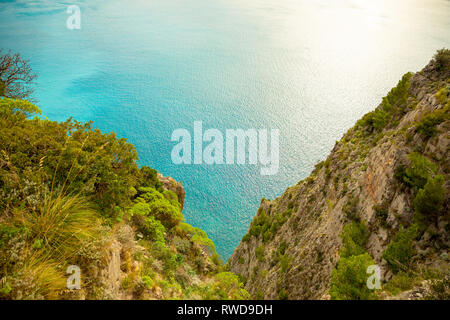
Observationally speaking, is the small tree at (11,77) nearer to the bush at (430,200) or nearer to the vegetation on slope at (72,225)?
the vegetation on slope at (72,225)

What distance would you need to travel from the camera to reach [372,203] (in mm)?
7441

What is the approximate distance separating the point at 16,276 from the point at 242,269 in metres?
12.9

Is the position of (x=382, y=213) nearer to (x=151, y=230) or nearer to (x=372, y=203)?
(x=372, y=203)

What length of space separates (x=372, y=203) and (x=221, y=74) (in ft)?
146

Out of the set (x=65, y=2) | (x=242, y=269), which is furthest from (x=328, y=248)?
(x=65, y=2)

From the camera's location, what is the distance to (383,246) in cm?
A: 633

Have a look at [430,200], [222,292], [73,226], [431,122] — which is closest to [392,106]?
[431,122]

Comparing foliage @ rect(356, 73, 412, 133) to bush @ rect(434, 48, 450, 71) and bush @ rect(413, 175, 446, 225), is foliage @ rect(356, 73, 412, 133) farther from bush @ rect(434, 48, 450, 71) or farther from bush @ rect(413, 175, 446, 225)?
bush @ rect(413, 175, 446, 225)

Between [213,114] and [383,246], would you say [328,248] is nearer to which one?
[383,246]

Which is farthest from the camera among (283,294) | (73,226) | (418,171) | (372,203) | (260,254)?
(260,254)

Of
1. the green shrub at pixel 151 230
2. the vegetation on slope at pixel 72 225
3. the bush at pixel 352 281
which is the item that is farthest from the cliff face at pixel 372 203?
the green shrub at pixel 151 230

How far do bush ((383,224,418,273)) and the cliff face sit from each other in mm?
70

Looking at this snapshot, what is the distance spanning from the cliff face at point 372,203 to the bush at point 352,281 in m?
0.36

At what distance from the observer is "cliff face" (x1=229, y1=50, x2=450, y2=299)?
5879 millimetres
